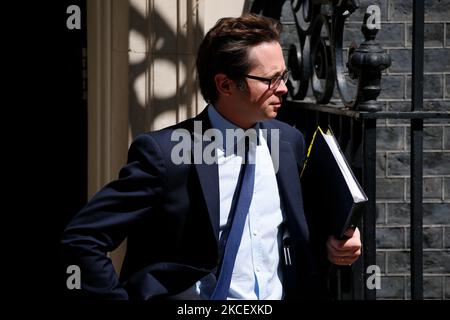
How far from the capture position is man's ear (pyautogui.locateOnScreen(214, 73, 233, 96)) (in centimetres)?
325

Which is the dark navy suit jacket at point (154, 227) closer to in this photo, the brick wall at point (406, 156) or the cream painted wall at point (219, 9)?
the cream painted wall at point (219, 9)

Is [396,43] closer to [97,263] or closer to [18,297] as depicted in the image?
[18,297]

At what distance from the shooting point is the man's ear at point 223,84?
10.7ft

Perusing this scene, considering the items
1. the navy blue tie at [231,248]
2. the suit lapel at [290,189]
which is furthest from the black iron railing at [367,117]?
the navy blue tie at [231,248]

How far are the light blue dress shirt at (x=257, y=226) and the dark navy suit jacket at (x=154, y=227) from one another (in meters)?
0.05

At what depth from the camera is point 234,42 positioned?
3.21 metres

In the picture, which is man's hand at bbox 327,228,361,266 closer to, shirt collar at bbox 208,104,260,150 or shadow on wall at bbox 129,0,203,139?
shirt collar at bbox 208,104,260,150

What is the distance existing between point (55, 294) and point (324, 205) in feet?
9.38

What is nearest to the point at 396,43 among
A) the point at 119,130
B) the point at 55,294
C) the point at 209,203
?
the point at 119,130

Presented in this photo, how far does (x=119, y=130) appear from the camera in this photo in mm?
4762
